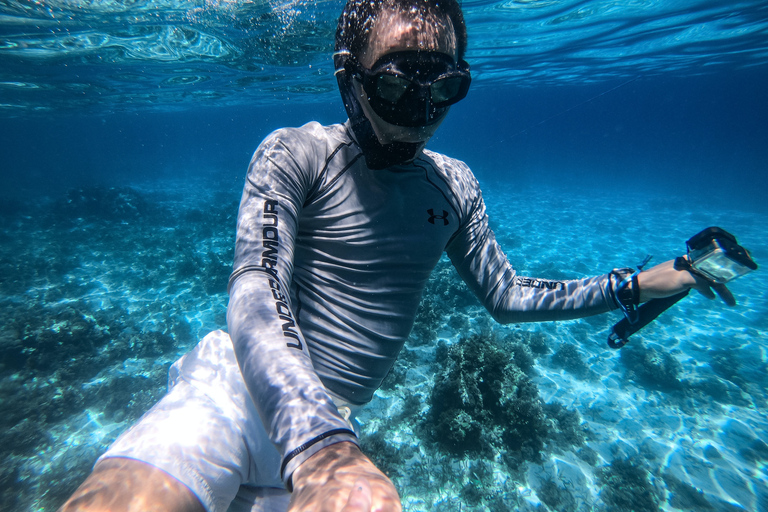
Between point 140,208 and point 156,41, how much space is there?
11.2 metres

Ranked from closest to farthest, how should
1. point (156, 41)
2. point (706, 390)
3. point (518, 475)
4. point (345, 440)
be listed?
point (345, 440) < point (518, 475) < point (706, 390) < point (156, 41)

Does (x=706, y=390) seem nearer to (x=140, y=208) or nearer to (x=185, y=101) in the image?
(x=140, y=208)

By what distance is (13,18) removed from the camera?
36.4 ft

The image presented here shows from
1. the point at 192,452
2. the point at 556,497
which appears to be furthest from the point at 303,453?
the point at 556,497

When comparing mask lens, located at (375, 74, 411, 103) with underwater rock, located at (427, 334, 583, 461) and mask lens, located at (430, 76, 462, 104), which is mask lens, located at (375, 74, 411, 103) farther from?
underwater rock, located at (427, 334, 583, 461)

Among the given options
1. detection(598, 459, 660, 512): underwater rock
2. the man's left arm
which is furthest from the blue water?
the man's left arm

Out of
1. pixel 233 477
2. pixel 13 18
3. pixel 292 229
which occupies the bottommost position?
pixel 233 477

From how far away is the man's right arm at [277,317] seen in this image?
96 centimetres

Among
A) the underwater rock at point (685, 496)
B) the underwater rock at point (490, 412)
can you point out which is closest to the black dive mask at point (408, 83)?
the underwater rock at point (490, 412)

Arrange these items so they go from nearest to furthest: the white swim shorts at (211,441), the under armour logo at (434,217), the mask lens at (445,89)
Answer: the white swim shorts at (211,441)
the mask lens at (445,89)
the under armour logo at (434,217)

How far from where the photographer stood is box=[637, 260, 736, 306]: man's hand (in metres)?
1.82

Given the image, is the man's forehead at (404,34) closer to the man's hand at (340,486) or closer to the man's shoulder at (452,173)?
the man's shoulder at (452,173)

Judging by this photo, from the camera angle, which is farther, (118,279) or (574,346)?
(118,279)

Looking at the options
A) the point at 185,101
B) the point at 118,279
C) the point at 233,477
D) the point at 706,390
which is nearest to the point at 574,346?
the point at 706,390
